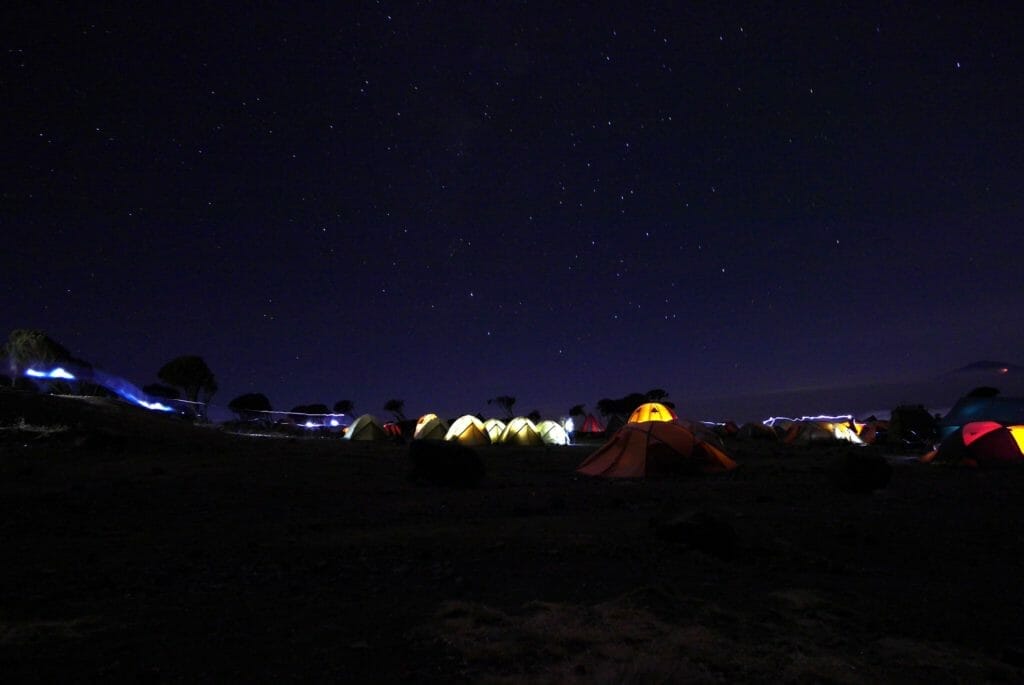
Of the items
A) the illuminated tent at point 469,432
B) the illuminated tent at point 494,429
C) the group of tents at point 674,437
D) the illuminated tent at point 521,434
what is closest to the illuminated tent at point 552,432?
the group of tents at point 674,437

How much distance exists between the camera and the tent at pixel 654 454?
17.3m

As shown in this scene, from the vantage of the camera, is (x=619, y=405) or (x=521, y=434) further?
(x=619, y=405)

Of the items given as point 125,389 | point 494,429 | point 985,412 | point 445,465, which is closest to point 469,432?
point 494,429

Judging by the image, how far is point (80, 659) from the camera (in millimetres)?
4293

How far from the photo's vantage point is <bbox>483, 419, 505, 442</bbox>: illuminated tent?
35750mm

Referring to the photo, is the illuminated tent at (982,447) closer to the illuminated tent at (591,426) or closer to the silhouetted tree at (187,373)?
the illuminated tent at (591,426)

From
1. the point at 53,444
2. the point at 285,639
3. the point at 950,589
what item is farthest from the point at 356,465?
the point at 950,589

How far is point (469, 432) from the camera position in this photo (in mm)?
34594

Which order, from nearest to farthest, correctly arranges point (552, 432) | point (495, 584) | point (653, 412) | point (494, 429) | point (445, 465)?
point (495, 584) → point (445, 465) → point (653, 412) → point (494, 429) → point (552, 432)

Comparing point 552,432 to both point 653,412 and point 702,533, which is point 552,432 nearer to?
point 653,412

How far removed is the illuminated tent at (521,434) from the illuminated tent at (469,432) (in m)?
1.56

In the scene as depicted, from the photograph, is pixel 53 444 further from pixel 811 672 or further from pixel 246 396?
pixel 246 396

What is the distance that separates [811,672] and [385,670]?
301cm

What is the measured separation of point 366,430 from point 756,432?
34804mm
